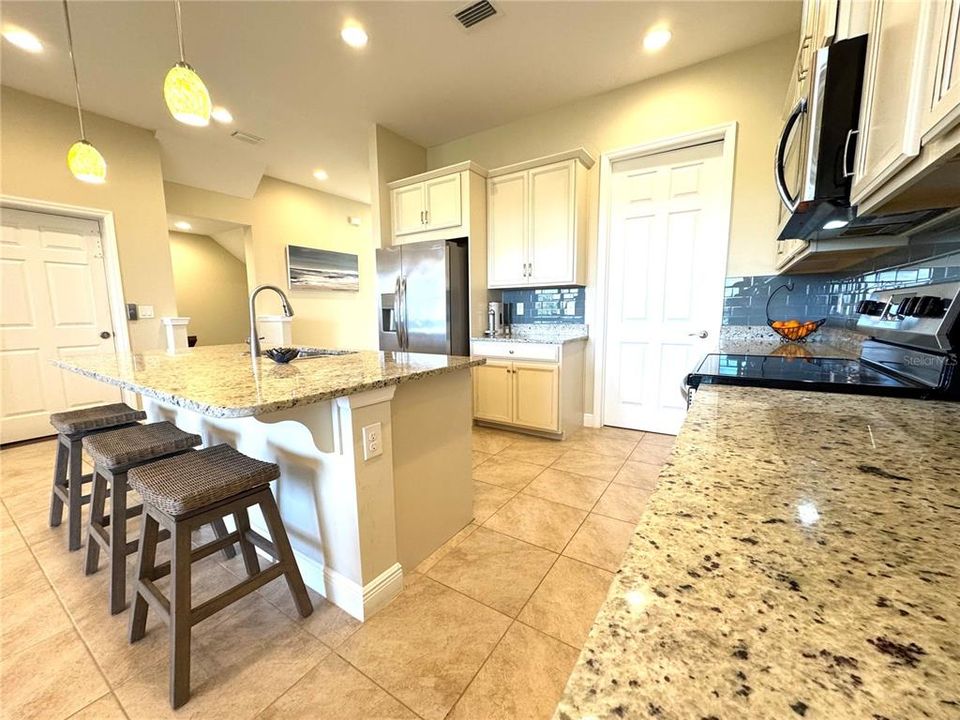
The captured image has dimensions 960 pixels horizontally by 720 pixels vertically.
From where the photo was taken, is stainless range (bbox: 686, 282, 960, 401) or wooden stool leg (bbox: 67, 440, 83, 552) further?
wooden stool leg (bbox: 67, 440, 83, 552)

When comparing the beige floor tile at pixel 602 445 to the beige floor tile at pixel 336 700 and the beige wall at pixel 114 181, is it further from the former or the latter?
the beige wall at pixel 114 181

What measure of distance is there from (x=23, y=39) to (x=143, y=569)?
363 cm

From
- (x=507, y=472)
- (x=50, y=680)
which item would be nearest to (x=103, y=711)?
(x=50, y=680)

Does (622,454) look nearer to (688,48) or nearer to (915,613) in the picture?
(915,613)

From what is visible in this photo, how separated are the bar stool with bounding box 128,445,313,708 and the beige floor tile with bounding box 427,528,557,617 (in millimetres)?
589

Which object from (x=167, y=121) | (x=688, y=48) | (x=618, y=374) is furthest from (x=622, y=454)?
(x=167, y=121)

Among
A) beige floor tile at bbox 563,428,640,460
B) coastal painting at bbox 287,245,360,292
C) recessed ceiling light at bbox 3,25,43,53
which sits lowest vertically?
beige floor tile at bbox 563,428,640,460

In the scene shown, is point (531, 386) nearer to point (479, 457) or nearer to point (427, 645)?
point (479, 457)

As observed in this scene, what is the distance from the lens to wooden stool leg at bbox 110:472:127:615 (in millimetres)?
1425

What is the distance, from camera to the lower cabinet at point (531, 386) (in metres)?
3.12

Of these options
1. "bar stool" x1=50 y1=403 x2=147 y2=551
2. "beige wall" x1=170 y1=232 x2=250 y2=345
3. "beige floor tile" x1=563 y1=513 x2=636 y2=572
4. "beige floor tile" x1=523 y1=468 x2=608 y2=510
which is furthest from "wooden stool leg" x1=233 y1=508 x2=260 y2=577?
"beige wall" x1=170 y1=232 x2=250 y2=345

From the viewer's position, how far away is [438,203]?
11.6ft

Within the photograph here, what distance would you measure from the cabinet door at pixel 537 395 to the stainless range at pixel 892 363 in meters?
1.57

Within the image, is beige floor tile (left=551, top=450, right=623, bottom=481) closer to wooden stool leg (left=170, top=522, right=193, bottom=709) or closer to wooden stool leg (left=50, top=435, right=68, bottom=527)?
wooden stool leg (left=170, top=522, right=193, bottom=709)
